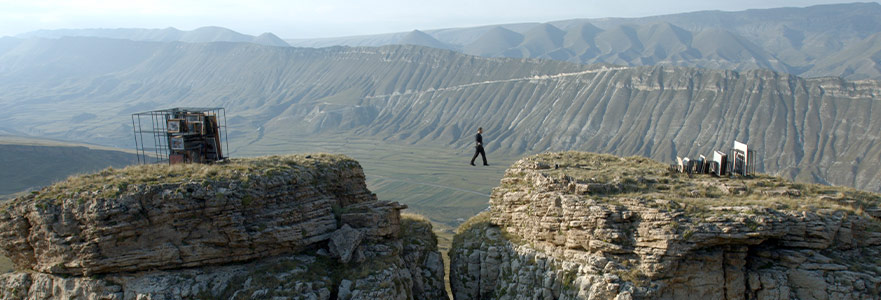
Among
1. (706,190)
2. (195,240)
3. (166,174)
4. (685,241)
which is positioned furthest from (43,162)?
(685,241)

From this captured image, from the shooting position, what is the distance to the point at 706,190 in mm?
27625

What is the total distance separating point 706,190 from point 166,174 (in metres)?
25.7

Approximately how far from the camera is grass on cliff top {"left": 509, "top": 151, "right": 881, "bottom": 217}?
25.3m

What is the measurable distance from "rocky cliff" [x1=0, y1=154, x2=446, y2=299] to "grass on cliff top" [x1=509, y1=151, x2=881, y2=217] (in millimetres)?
10929

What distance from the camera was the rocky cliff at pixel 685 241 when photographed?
78.1 feet

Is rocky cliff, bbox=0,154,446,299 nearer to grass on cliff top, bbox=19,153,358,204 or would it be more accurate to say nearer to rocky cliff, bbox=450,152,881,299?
grass on cliff top, bbox=19,153,358,204

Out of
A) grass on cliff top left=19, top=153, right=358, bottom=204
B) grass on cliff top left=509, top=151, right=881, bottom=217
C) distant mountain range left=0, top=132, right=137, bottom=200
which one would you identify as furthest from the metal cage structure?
distant mountain range left=0, top=132, right=137, bottom=200

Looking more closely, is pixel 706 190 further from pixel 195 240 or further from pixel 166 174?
pixel 166 174

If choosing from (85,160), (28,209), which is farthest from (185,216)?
(85,160)

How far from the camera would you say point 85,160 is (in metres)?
129

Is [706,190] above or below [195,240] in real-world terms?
above

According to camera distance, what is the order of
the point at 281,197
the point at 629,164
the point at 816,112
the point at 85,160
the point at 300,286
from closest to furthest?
the point at 300,286, the point at 281,197, the point at 629,164, the point at 85,160, the point at 816,112

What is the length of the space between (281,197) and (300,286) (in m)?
4.63

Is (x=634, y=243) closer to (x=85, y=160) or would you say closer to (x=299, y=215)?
(x=299, y=215)
